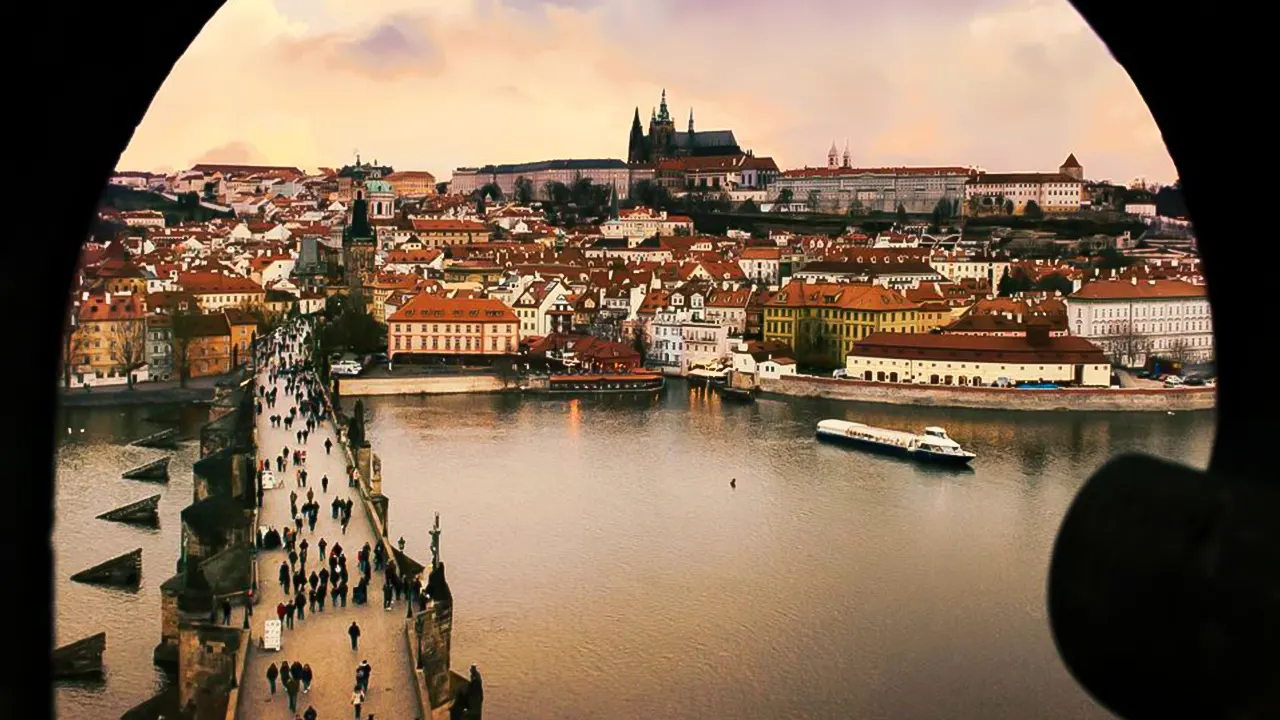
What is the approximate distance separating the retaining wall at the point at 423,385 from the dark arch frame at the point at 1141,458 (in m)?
15.6

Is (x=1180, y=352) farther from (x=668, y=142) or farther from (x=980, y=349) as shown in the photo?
(x=668, y=142)

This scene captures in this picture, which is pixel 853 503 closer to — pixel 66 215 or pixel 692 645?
pixel 692 645

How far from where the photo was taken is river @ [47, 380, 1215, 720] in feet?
18.1

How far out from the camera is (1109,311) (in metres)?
18.3

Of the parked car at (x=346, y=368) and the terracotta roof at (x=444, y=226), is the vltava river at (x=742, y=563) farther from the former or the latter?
the terracotta roof at (x=444, y=226)

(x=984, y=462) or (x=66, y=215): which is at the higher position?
(x=66, y=215)

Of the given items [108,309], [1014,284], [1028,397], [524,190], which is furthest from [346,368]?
[524,190]

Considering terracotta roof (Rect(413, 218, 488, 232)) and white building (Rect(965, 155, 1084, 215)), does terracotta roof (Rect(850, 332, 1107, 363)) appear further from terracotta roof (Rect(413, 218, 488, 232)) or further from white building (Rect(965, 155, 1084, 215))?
white building (Rect(965, 155, 1084, 215))

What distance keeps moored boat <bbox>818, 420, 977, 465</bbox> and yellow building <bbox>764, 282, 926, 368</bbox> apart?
585 cm

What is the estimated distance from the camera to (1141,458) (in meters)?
0.42

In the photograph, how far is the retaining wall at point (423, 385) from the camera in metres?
16.0

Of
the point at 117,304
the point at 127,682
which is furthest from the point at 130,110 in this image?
the point at 117,304

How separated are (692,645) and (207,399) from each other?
10.3m

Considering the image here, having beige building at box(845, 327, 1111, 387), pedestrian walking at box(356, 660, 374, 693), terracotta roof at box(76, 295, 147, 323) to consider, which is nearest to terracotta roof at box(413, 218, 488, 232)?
terracotta roof at box(76, 295, 147, 323)
